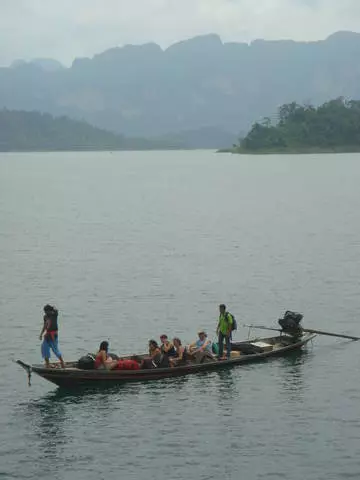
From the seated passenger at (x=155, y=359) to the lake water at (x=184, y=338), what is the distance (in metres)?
0.71

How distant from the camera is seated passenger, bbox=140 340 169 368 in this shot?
115 ft

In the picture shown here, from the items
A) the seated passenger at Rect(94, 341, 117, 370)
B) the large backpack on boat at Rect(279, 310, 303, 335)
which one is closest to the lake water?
the seated passenger at Rect(94, 341, 117, 370)

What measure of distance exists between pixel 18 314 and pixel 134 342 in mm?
9359

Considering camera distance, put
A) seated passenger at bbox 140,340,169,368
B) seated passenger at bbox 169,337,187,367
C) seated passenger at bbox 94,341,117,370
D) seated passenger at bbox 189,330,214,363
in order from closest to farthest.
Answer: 1. seated passenger at bbox 94,341,117,370
2. seated passenger at bbox 140,340,169,368
3. seated passenger at bbox 169,337,187,367
4. seated passenger at bbox 189,330,214,363

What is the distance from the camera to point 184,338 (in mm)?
44500

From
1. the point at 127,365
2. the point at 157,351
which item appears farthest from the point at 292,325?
the point at 127,365

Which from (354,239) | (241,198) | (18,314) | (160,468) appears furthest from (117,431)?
(241,198)

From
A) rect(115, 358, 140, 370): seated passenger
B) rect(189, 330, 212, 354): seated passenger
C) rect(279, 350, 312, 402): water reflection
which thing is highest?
rect(189, 330, 212, 354): seated passenger

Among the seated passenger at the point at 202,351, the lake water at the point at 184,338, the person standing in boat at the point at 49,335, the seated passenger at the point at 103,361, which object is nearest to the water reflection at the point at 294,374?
the lake water at the point at 184,338

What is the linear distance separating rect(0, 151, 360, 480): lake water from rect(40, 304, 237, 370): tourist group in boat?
32.0 inches

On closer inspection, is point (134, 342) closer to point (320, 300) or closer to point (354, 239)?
point (320, 300)

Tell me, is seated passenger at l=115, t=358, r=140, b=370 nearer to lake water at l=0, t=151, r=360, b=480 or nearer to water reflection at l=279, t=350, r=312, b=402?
lake water at l=0, t=151, r=360, b=480

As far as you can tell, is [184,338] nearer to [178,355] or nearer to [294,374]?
[178,355]

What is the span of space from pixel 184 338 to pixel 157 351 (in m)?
9.10
